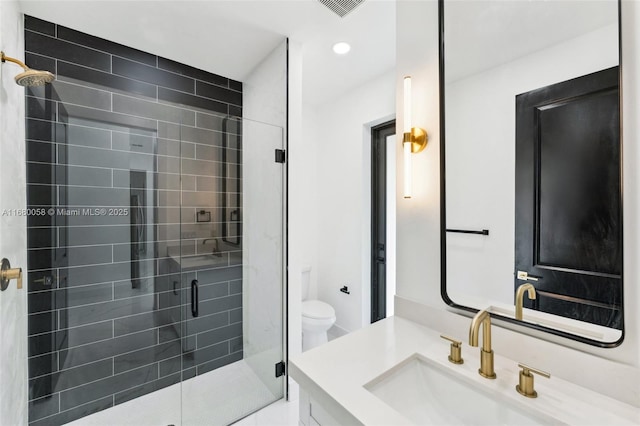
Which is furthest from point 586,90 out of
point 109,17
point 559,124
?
point 109,17

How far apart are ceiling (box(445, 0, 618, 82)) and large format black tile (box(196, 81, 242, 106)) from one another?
5.71ft

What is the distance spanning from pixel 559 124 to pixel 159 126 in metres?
1.94

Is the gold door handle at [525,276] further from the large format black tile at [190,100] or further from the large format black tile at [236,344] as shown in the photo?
the large format black tile at [190,100]

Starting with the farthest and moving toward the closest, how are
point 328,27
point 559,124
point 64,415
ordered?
1. point 328,27
2. point 64,415
3. point 559,124

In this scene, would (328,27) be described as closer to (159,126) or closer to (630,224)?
(159,126)

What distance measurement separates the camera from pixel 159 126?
168 centimetres

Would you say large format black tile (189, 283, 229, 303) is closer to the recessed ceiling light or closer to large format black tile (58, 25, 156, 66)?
large format black tile (58, 25, 156, 66)

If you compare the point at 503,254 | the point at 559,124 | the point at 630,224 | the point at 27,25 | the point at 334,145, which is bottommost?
the point at 503,254

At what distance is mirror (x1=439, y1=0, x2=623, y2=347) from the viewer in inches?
27.9

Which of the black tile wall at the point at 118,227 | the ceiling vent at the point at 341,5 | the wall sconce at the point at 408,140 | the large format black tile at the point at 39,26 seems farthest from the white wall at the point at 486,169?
the large format black tile at the point at 39,26

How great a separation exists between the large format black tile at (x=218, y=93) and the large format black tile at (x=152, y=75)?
0.07m

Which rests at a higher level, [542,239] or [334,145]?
[334,145]

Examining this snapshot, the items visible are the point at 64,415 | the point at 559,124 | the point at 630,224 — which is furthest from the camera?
the point at 64,415

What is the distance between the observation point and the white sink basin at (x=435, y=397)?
0.72 metres
